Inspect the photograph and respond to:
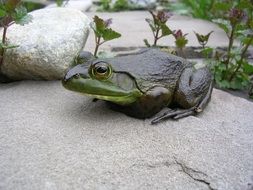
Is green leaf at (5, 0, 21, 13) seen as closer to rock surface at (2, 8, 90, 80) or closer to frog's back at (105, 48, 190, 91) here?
rock surface at (2, 8, 90, 80)

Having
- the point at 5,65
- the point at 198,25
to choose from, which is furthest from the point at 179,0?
the point at 5,65

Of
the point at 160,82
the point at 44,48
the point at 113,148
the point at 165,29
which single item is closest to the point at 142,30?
the point at 165,29

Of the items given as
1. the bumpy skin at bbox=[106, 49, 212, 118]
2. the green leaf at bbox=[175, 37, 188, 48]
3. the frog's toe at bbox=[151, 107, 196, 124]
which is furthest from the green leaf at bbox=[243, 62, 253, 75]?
the frog's toe at bbox=[151, 107, 196, 124]

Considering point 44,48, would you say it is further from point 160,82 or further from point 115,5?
point 115,5

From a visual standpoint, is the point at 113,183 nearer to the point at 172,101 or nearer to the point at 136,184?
the point at 136,184

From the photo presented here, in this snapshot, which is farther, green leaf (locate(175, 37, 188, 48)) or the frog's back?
green leaf (locate(175, 37, 188, 48))

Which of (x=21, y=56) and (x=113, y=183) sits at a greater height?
(x=21, y=56)
